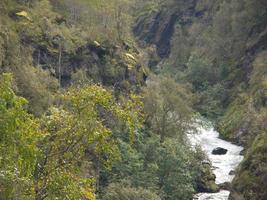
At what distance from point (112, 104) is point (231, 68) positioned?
86.8m

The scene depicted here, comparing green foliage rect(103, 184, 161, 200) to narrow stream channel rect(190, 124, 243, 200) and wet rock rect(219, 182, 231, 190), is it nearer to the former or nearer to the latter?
narrow stream channel rect(190, 124, 243, 200)

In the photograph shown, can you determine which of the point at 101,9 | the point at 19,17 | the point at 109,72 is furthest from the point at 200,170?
the point at 101,9

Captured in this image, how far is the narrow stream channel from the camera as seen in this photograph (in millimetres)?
51438

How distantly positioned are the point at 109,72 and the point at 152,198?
34.4 m

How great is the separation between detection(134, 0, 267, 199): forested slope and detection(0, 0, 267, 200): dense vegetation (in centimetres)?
23

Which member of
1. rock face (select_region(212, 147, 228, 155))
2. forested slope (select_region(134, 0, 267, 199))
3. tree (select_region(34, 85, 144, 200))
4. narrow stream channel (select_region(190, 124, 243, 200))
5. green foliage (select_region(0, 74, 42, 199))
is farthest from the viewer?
rock face (select_region(212, 147, 228, 155))

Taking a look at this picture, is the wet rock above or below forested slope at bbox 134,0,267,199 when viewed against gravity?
below

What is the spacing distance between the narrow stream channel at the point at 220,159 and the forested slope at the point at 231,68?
177 centimetres

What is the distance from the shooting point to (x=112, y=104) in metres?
20.0

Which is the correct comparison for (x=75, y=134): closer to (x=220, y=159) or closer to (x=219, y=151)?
(x=220, y=159)

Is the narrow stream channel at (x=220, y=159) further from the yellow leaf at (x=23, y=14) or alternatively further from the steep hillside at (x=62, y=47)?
the yellow leaf at (x=23, y=14)

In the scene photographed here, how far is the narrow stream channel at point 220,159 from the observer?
169 ft

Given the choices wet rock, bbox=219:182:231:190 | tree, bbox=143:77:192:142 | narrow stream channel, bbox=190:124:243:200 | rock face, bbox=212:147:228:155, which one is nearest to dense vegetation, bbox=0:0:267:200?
tree, bbox=143:77:192:142

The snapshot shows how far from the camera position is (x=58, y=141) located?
19719mm
